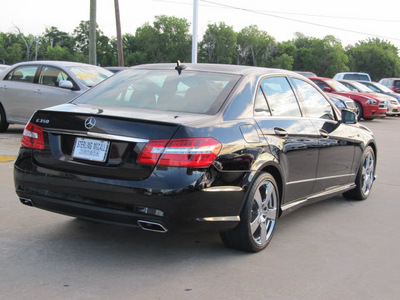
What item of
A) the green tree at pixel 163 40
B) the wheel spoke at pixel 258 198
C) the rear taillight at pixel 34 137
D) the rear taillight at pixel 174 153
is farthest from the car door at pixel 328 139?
the green tree at pixel 163 40

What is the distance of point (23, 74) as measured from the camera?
11016 millimetres

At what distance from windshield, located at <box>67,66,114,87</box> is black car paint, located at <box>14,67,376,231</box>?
21.2ft

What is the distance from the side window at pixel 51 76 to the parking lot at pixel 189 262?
17.9 feet

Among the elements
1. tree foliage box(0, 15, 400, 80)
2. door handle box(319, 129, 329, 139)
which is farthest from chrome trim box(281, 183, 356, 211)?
tree foliage box(0, 15, 400, 80)

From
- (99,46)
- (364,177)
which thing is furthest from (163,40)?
(364,177)

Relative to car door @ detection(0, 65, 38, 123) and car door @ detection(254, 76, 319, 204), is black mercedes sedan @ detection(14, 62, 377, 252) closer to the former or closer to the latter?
car door @ detection(254, 76, 319, 204)

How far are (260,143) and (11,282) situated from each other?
212 centimetres

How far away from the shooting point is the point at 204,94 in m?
4.18

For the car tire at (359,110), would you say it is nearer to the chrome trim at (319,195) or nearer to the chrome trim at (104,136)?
the chrome trim at (319,195)

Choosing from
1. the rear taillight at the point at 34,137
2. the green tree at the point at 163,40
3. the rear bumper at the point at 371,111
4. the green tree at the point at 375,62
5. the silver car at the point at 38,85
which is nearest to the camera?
the rear taillight at the point at 34,137

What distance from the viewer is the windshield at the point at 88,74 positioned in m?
10.3

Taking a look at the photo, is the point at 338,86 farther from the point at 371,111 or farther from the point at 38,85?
the point at 38,85

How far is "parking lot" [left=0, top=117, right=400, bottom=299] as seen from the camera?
333 cm

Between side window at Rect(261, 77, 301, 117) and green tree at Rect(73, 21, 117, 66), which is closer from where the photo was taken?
side window at Rect(261, 77, 301, 117)
